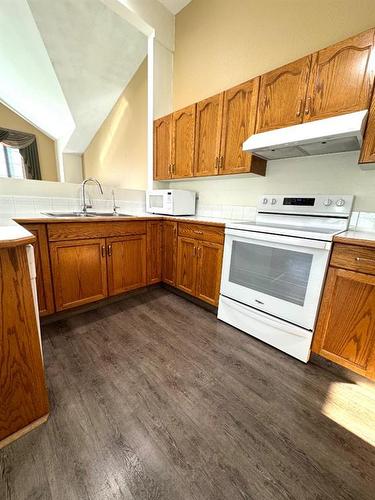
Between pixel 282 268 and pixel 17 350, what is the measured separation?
156 centimetres

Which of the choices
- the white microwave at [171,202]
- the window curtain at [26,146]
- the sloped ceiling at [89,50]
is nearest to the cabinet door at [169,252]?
the white microwave at [171,202]

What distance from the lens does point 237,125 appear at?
1949mm

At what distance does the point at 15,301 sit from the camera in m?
0.86

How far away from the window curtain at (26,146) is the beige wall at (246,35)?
412 centimetres

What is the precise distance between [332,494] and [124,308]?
184cm

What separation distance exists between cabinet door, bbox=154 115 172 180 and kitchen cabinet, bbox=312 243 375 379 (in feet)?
6.84

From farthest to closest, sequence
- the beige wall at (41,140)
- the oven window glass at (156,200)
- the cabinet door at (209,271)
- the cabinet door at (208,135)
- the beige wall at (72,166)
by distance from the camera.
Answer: the beige wall at (72,166), the beige wall at (41,140), the oven window glass at (156,200), the cabinet door at (208,135), the cabinet door at (209,271)

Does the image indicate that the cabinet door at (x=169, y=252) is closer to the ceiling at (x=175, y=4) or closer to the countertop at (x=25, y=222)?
the countertop at (x=25, y=222)

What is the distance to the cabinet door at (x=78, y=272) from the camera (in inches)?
69.4

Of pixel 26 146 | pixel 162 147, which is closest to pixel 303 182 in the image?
pixel 162 147

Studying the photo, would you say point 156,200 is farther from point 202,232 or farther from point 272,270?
point 272,270

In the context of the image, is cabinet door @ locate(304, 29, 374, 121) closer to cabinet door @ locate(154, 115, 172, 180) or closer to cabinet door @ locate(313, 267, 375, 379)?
cabinet door @ locate(313, 267, 375, 379)

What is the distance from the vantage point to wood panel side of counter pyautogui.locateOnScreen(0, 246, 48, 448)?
2.74 ft

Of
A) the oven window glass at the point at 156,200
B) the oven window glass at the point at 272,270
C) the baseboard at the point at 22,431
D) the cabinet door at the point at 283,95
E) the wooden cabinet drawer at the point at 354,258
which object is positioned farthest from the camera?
the oven window glass at the point at 156,200
